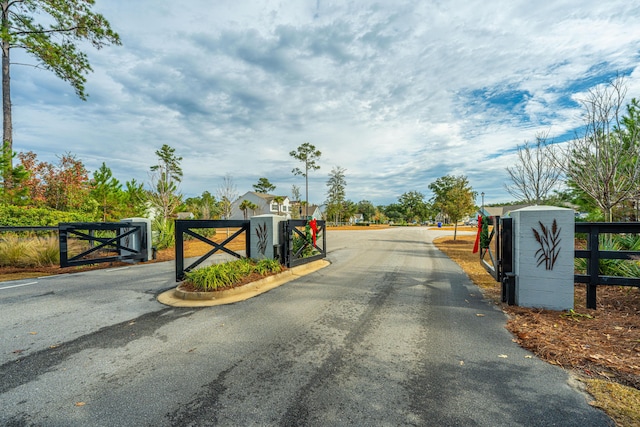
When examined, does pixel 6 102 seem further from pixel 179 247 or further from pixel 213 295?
pixel 213 295

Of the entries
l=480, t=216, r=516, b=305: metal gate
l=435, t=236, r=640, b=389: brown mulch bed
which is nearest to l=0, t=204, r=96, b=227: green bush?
l=480, t=216, r=516, b=305: metal gate

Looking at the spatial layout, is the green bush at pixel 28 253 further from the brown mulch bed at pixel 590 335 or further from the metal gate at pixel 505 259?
the metal gate at pixel 505 259

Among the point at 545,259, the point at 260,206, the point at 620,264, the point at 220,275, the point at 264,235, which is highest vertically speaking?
the point at 260,206

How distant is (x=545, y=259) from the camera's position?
4707 mm

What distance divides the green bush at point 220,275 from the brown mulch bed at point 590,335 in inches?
197

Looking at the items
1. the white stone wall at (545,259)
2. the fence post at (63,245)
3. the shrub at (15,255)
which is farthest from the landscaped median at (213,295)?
the shrub at (15,255)

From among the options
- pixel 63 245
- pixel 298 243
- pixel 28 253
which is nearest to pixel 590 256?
pixel 298 243

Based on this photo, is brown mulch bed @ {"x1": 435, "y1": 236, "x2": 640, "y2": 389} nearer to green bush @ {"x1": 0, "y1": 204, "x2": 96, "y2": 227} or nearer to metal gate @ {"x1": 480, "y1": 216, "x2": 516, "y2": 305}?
metal gate @ {"x1": 480, "y1": 216, "x2": 516, "y2": 305}

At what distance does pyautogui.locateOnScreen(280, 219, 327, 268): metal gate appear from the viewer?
809cm

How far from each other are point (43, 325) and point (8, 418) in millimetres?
2596

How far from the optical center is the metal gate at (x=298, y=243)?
809 cm

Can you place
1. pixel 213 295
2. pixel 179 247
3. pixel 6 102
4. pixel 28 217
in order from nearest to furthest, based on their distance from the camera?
1. pixel 213 295
2. pixel 179 247
3. pixel 28 217
4. pixel 6 102

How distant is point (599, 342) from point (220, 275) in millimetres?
6042

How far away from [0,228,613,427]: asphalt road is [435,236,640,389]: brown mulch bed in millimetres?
236
